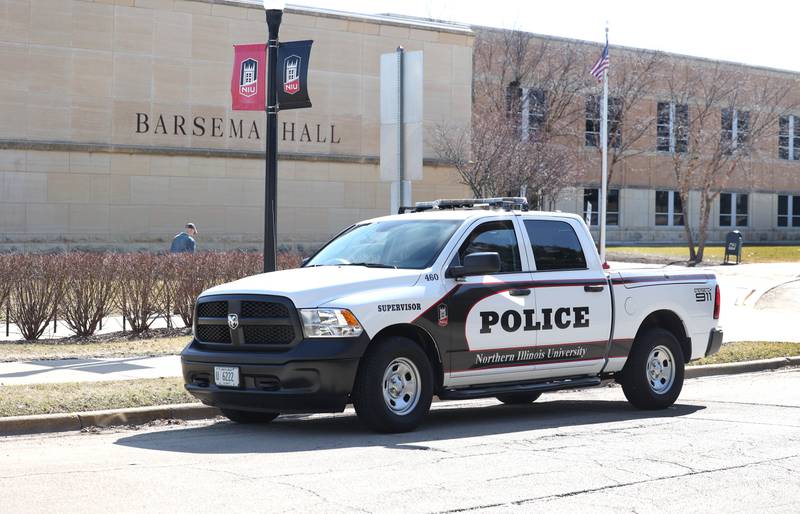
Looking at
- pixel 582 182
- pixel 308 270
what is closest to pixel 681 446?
pixel 308 270

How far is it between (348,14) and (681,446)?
3072 centimetres

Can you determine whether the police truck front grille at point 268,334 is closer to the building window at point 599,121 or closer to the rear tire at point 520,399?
the rear tire at point 520,399

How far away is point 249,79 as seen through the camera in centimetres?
1769

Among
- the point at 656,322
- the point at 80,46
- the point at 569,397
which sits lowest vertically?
the point at 569,397

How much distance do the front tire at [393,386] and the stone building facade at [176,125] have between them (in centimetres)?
2539

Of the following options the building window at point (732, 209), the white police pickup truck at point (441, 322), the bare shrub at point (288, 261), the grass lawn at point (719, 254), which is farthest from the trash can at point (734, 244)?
the white police pickup truck at point (441, 322)

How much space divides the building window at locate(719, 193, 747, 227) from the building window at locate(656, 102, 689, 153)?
602cm

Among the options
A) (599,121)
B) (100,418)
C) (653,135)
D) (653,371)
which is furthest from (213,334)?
(653,135)

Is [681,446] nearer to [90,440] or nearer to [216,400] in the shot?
[216,400]

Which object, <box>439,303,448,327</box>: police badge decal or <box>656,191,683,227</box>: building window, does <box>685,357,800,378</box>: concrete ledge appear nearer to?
<box>439,303,448,327</box>: police badge decal

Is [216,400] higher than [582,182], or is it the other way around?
[582,182]

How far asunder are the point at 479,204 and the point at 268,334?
9.58 feet

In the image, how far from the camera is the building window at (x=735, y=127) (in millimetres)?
52194

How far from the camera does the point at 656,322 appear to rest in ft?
40.2
